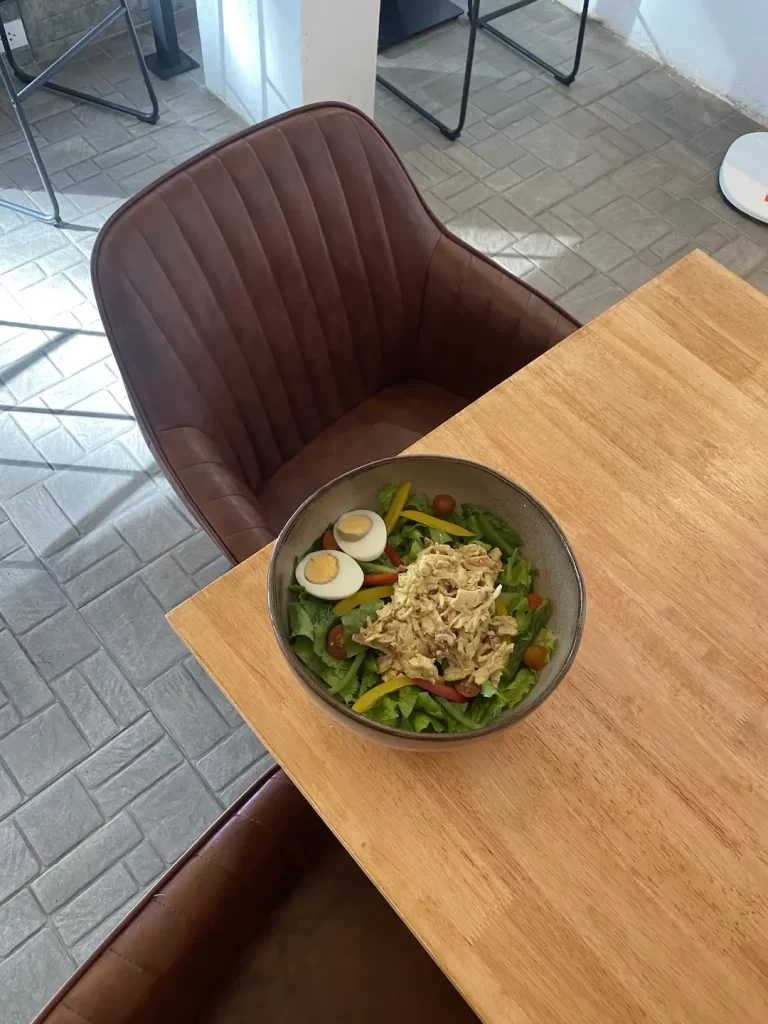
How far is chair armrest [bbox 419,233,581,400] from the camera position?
1362 mm

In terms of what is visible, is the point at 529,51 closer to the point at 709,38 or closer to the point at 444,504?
the point at 709,38

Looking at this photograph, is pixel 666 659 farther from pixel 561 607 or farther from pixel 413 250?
Result: pixel 413 250

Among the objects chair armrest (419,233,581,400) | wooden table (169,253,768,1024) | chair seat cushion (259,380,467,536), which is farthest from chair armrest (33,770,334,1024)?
chair armrest (419,233,581,400)

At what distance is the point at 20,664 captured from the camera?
173 cm

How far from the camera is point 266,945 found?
1.06 metres

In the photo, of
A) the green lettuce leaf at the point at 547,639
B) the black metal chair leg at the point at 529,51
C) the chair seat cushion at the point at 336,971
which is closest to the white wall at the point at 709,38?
the black metal chair leg at the point at 529,51

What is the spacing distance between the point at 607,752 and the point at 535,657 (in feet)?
0.47

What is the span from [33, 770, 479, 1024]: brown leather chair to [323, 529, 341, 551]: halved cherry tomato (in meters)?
0.31

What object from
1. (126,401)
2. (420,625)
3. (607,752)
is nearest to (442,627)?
(420,625)

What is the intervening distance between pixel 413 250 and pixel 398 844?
99cm

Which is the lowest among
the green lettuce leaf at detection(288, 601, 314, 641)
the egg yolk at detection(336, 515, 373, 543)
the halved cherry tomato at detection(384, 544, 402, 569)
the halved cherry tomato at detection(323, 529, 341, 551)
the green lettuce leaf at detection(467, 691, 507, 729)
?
the green lettuce leaf at detection(467, 691, 507, 729)

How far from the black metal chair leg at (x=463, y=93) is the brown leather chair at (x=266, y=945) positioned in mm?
2429

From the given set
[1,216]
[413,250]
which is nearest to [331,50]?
[1,216]

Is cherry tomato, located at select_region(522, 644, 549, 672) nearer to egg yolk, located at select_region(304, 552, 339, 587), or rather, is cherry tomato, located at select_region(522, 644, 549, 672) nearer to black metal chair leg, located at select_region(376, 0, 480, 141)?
egg yolk, located at select_region(304, 552, 339, 587)
